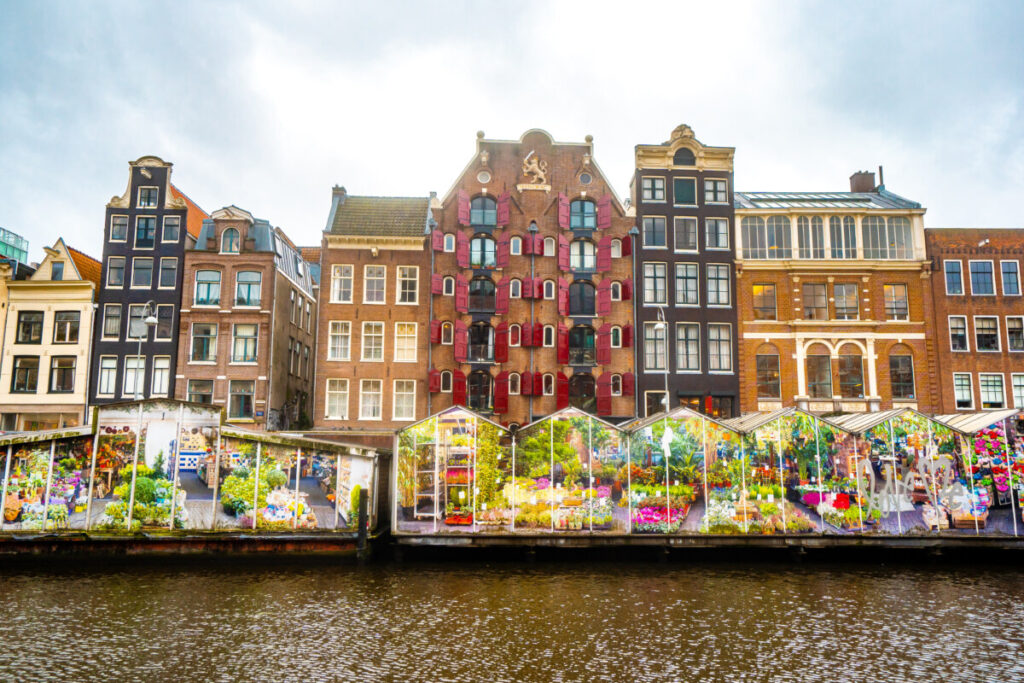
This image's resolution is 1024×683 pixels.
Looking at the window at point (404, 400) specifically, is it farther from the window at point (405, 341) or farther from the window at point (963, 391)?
the window at point (963, 391)

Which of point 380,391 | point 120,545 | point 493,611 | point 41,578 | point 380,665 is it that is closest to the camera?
point 380,665

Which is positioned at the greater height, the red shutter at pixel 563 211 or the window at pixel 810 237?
the red shutter at pixel 563 211

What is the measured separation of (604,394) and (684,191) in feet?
43.3

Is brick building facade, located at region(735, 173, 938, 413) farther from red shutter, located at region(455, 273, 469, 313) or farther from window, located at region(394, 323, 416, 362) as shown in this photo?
window, located at region(394, 323, 416, 362)

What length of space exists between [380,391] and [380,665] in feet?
88.5

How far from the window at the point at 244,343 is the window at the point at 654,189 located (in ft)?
77.9

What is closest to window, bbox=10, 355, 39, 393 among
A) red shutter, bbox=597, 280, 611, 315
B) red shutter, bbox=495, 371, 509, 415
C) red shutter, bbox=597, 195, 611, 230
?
red shutter, bbox=495, 371, 509, 415

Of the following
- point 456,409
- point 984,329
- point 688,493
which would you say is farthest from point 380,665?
point 984,329

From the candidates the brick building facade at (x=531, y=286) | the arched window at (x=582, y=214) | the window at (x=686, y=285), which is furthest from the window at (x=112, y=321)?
the window at (x=686, y=285)

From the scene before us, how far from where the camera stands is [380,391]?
41.6m

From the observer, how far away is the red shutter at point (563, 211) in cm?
4247

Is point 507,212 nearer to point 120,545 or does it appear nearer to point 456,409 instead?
point 456,409

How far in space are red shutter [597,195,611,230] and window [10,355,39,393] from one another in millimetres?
32847

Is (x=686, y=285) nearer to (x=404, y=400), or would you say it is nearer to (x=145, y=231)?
(x=404, y=400)
